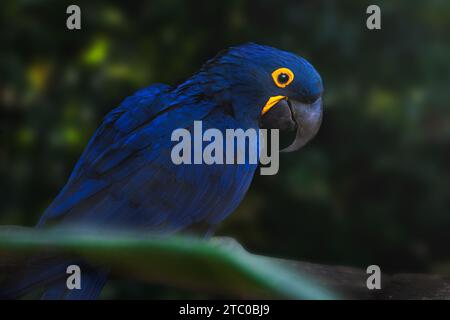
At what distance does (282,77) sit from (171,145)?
239 mm

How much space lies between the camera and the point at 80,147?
4.48 feet

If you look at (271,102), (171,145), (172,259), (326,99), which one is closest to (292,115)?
(271,102)

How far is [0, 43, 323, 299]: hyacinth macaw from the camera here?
0.82m

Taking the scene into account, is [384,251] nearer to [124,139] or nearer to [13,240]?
[124,139]

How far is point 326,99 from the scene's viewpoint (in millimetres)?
1374

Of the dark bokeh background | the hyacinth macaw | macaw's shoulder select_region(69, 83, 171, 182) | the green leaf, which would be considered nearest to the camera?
the green leaf

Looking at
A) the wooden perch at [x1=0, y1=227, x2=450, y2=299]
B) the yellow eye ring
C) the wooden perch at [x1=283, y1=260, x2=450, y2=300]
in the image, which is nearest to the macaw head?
the yellow eye ring

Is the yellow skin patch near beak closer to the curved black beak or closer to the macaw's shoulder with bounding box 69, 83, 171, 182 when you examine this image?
the curved black beak

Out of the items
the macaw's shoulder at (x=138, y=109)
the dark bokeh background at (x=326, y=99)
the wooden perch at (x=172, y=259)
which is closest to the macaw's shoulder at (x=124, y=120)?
the macaw's shoulder at (x=138, y=109)

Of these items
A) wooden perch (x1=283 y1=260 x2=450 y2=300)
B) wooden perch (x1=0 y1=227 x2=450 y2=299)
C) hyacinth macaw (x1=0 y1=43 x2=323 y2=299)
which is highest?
hyacinth macaw (x1=0 y1=43 x2=323 y2=299)

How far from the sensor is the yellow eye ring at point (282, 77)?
100 cm

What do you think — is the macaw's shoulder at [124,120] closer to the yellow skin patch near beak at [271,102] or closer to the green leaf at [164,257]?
the yellow skin patch near beak at [271,102]

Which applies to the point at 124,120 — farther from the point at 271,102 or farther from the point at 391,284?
the point at 391,284

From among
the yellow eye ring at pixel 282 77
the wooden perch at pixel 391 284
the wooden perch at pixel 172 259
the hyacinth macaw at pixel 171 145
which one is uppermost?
the yellow eye ring at pixel 282 77
